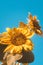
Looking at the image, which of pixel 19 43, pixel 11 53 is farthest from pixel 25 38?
pixel 11 53

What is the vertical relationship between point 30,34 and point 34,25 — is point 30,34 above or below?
below

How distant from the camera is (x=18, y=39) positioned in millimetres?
1524

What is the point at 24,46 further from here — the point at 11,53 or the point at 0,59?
the point at 0,59

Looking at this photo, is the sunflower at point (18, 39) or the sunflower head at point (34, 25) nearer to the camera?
the sunflower at point (18, 39)

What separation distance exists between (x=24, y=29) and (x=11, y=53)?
0.18 meters

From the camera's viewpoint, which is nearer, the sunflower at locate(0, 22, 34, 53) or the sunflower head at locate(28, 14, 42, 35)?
the sunflower at locate(0, 22, 34, 53)

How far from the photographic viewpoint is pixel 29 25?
5.08ft

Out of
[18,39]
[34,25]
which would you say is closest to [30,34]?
[18,39]

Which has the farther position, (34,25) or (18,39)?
(34,25)

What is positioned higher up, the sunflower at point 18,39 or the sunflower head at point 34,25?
the sunflower head at point 34,25

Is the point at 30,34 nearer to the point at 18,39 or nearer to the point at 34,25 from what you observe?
the point at 18,39

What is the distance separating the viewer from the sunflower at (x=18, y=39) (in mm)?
1404

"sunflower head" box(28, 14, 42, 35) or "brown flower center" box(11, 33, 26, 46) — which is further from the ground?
"sunflower head" box(28, 14, 42, 35)

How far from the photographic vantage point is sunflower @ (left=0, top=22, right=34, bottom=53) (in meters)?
1.40
